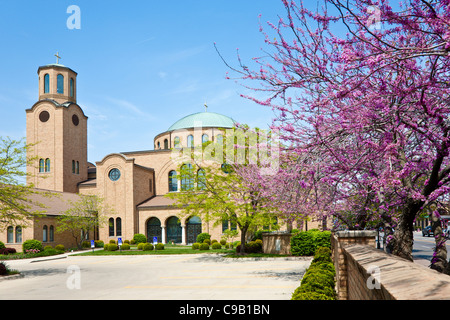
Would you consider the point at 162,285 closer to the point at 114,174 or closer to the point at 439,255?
the point at 439,255

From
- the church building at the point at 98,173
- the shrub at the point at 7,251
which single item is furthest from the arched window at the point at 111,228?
the shrub at the point at 7,251

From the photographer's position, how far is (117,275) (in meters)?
18.1

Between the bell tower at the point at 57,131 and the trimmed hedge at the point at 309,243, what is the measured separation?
32635mm

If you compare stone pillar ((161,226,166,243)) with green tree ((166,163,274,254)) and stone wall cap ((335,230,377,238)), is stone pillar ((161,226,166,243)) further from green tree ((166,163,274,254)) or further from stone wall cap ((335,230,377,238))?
stone wall cap ((335,230,377,238))

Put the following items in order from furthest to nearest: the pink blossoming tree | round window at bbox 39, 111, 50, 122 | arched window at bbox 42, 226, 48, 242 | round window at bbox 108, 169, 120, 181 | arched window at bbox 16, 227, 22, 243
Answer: round window at bbox 39, 111, 50, 122 < round window at bbox 108, 169, 120, 181 < arched window at bbox 42, 226, 48, 242 < arched window at bbox 16, 227, 22, 243 < the pink blossoming tree

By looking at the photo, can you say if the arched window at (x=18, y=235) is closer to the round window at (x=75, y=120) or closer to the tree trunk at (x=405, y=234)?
the round window at (x=75, y=120)

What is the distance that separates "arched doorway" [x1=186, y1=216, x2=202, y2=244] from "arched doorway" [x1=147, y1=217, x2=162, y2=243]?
3.29m

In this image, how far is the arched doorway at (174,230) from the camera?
4616 centimetres

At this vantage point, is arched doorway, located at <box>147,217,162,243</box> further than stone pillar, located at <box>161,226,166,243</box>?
Yes

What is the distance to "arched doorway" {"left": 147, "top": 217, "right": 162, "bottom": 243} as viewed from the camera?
46312mm

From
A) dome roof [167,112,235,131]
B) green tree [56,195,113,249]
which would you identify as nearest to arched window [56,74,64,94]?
dome roof [167,112,235,131]
